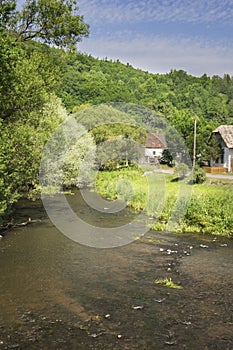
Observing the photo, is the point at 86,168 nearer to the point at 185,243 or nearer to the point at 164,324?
the point at 185,243

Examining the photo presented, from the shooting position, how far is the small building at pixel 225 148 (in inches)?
1754

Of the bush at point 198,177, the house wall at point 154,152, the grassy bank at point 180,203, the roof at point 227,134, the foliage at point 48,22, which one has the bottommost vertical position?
the grassy bank at point 180,203

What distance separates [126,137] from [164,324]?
3760cm

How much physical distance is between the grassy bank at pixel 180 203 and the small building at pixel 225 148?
999 centimetres

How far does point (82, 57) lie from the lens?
9181 cm

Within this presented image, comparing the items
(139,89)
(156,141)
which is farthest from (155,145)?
(139,89)

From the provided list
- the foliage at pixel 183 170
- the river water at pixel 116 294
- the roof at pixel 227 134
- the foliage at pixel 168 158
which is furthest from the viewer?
the foliage at pixel 168 158

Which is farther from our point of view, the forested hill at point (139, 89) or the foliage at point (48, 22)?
the forested hill at point (139, 89)

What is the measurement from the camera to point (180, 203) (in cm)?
2459

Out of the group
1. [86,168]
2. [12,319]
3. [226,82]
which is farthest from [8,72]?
[226,82]

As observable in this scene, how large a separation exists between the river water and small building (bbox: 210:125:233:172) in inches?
997

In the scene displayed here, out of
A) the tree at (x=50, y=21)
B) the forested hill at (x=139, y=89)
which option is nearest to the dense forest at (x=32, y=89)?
the tree at (x=50, y=21)

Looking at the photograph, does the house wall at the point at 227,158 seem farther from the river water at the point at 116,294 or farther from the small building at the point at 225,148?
the river water at the point at 116,294

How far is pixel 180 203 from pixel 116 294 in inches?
467
